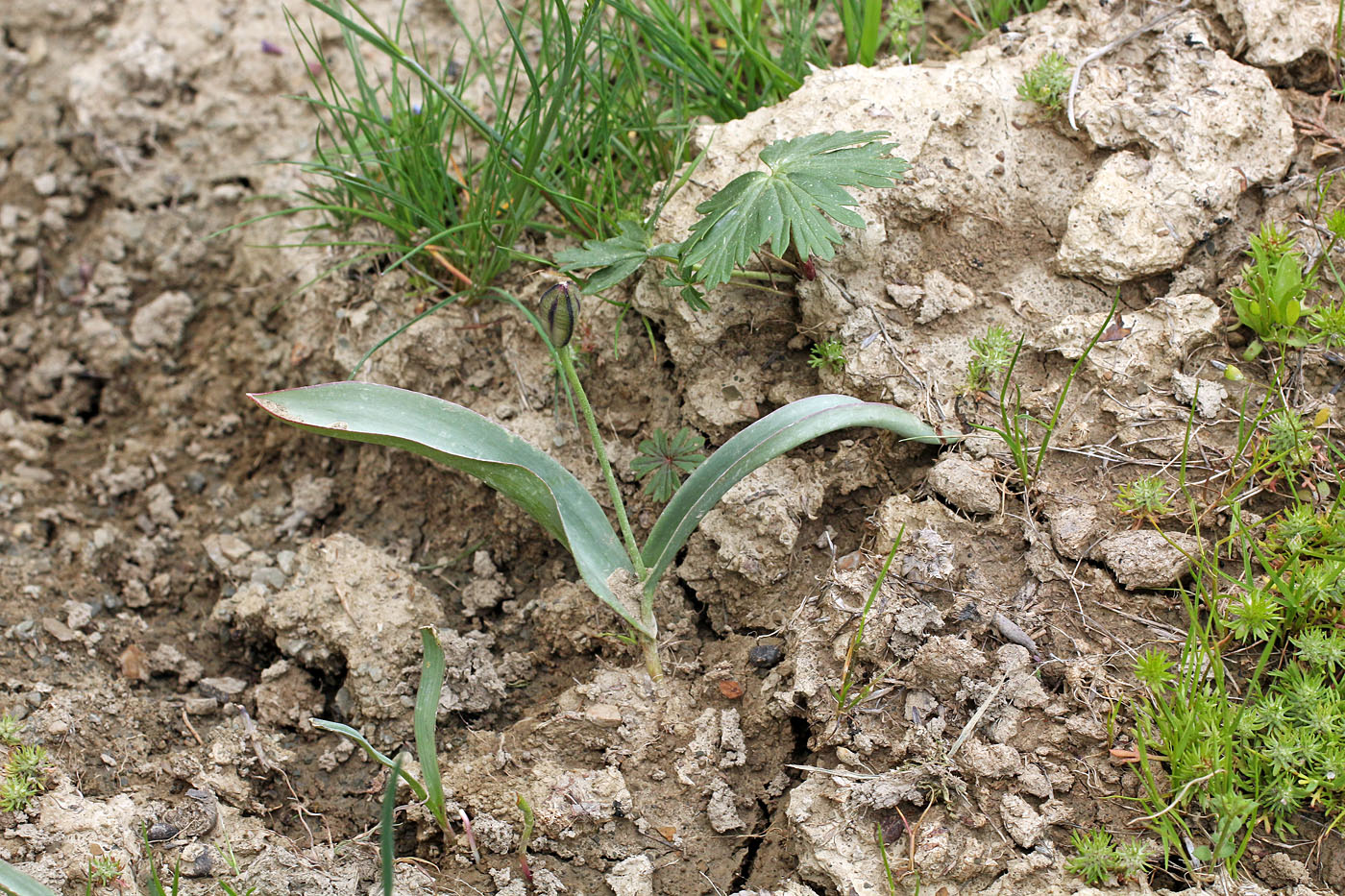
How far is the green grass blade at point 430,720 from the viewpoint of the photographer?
1.75 meters

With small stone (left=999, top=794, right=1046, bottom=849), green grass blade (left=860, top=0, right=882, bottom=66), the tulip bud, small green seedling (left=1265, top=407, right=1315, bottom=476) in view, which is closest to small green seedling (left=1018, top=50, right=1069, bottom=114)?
green grass blade (left=860, top=0, right=882, bottom=66)

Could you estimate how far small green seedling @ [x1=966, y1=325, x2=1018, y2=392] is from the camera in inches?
81.0

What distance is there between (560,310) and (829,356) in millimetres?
660

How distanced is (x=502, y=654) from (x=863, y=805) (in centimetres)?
85

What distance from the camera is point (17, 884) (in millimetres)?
1541

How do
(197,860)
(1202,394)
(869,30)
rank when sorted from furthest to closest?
(869,30)
(1202,394)
(197,860)

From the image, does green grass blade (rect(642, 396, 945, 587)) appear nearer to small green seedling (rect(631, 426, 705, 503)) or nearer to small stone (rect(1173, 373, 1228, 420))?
small green seedling (rect(631, 426, 705, 503))

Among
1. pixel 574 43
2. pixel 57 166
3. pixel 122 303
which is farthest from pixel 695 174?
pixel 57 166

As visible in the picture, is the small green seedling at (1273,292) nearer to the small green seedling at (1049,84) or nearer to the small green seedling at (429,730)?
the small green seedling at (1049,84)

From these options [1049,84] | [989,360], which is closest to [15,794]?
[989,360]

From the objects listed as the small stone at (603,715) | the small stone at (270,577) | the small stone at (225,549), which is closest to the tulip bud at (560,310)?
the small stone at (603,715)

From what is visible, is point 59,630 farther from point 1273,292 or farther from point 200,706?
point 1273,292

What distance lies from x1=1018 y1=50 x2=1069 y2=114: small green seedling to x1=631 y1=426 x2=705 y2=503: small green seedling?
109 centimetres

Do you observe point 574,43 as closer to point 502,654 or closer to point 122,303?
point 502,654
